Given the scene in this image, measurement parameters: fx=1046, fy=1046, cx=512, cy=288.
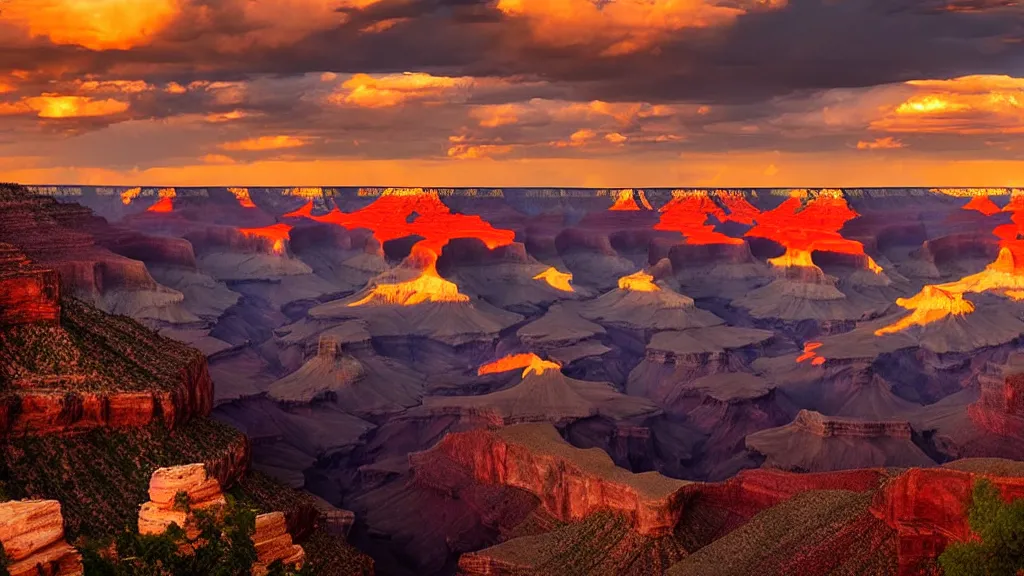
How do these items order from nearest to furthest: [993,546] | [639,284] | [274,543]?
1. [274,543]
2. [993,546]
3. [639,284]

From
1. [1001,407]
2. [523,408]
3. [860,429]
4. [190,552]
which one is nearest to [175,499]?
[190,552]

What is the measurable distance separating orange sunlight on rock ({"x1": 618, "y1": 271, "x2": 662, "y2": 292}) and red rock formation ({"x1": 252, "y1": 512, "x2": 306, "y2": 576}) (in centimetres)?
14872

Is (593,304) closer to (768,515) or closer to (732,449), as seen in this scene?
(732,449)

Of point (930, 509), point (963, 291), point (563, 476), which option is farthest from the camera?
point (963, 291)

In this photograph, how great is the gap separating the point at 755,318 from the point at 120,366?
14899 centimetres

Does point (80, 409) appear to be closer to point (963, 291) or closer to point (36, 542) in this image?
point (36, 542)

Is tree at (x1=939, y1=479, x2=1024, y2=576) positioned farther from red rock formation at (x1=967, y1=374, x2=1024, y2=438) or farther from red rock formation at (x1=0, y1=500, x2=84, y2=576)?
red rock formation at (x1=967, y1=374, x2=1024, y2=438)

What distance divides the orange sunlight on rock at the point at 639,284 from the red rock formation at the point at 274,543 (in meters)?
149

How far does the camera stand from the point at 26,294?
161 feet

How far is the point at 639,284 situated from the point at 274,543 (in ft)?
501

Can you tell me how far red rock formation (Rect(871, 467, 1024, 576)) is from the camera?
147ft

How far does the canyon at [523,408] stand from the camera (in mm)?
47812

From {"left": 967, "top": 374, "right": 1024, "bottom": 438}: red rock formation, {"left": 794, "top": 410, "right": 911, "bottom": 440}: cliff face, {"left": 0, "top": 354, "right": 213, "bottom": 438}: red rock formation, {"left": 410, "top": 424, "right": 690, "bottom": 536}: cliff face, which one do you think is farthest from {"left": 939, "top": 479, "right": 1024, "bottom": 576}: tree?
{"left": 794, "top": 410, "right": 911, "bottom": 440}: cliff face

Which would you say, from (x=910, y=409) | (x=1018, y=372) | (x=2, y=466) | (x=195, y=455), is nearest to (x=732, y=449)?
(x=910, y=409)
